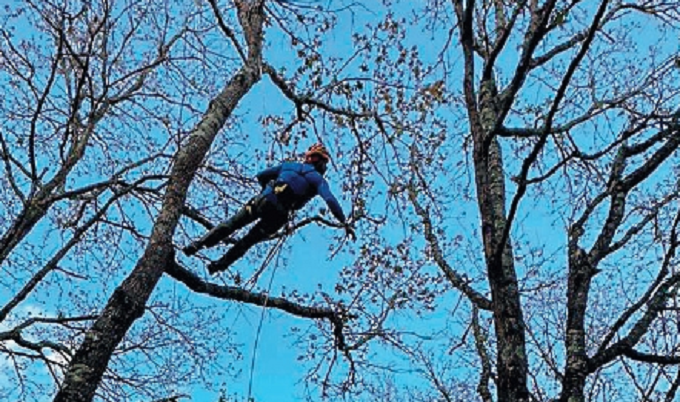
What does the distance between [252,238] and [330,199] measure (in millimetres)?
876

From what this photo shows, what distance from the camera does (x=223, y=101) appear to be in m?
4.78

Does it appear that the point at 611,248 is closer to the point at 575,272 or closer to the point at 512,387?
the point at 575,272

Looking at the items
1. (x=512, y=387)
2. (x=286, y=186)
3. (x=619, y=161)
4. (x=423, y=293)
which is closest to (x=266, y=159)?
(x=286, y=186)

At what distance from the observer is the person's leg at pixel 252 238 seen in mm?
5348

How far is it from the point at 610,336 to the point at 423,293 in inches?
136

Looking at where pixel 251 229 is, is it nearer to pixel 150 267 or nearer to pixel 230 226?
pixel 230 226

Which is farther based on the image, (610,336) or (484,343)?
(484,343)

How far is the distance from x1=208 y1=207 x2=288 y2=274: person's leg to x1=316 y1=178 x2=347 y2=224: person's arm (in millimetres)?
321

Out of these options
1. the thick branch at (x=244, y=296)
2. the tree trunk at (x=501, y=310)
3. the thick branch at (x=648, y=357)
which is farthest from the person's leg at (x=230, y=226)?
the thick branch at (x=648, y=357)

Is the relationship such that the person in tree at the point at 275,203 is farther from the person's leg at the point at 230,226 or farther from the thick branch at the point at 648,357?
the thick branch at the point at 648,357

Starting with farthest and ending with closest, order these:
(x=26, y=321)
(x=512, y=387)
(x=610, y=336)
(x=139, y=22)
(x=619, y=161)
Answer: (x=26, y=321), (x=139, y=22), (x=619, y=161), (x=610, y=336), (x=512, y=387)

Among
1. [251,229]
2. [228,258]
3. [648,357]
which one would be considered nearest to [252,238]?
[251,229]

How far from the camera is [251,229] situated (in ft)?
18.1

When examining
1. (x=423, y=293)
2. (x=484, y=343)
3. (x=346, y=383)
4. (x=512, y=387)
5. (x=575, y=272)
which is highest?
(x=484, y=343)
